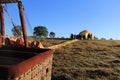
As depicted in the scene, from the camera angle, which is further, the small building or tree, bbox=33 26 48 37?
tree, bbox=33 26 48 37

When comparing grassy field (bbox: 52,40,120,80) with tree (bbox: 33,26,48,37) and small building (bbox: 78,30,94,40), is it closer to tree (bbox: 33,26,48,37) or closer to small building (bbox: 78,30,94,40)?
small building (bbox: 78,30,94,40)

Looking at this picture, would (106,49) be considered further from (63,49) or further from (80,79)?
(80,79)

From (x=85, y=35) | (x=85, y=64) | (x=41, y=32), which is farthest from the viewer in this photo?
(x=41, y=32)

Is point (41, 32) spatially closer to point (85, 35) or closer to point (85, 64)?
point (85, 35)

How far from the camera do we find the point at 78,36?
143 feet

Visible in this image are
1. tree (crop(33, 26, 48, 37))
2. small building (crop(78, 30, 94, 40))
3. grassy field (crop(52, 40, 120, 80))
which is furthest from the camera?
tree (crop(33, 26, 48, 37))

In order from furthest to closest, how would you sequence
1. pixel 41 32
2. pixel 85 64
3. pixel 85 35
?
pixel 41 32 < pixel 85 35 < pixel 85 64

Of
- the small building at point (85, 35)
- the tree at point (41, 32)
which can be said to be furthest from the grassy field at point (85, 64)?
the tree at point (41, 32)

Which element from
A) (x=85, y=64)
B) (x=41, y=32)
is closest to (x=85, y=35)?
(x=85, y=64)

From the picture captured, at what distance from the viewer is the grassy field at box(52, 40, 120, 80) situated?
18859mm

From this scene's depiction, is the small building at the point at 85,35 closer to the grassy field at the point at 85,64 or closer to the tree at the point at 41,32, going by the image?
the grassy field at the point at 85,64

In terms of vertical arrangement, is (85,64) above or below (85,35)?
below

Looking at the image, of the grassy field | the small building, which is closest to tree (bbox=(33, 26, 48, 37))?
the small building

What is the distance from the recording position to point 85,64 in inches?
869
